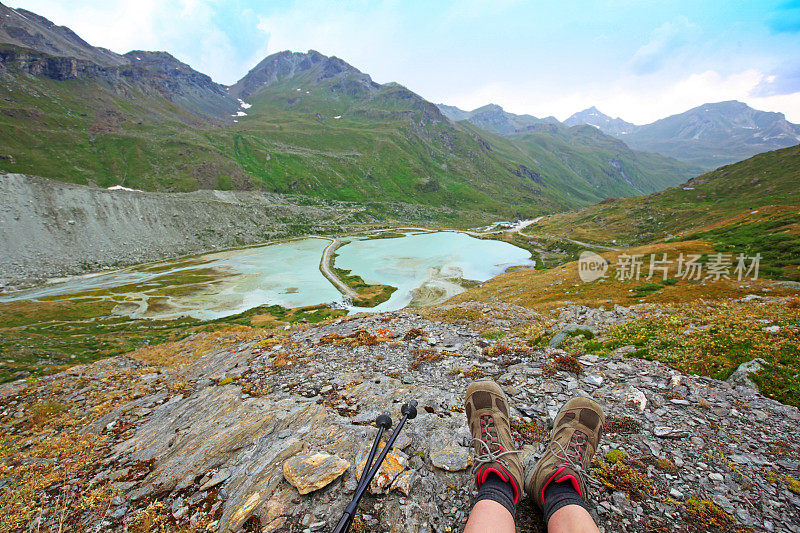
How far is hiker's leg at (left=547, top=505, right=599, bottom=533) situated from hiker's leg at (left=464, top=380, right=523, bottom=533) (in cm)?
59

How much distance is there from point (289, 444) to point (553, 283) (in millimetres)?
37664

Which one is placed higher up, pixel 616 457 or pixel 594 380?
pixel 616 457

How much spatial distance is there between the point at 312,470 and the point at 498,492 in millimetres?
3411

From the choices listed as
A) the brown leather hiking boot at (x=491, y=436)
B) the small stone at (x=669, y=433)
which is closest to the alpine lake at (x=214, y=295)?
the brown leather hiking boot at (x=491, y=436)

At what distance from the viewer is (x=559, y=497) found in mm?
4793

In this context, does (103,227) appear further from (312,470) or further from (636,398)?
(636,398)

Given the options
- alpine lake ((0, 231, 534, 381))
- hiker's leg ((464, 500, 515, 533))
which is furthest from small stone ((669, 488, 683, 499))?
alpine lake ((0, 231, 534, 381))

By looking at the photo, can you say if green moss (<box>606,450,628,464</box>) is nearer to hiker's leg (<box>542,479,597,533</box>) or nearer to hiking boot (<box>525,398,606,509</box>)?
hiking boot (<box>525,398,606,509</box>)

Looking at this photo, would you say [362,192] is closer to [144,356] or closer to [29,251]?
[29,251]

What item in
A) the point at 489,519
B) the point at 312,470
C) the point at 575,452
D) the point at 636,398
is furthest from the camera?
the point at 636,398

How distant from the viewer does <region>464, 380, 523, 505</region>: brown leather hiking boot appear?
5180 mm

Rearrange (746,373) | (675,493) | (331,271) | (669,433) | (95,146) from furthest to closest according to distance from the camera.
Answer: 1. (95,146)
2. (331,271)
3. (746,373)
4. (669,433)
5. (675,493)

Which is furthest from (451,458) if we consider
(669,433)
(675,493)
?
(669,433)

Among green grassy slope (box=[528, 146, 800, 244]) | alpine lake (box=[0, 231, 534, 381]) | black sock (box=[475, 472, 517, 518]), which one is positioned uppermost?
green grassy slope (box=[528, 146, 800, 244])
